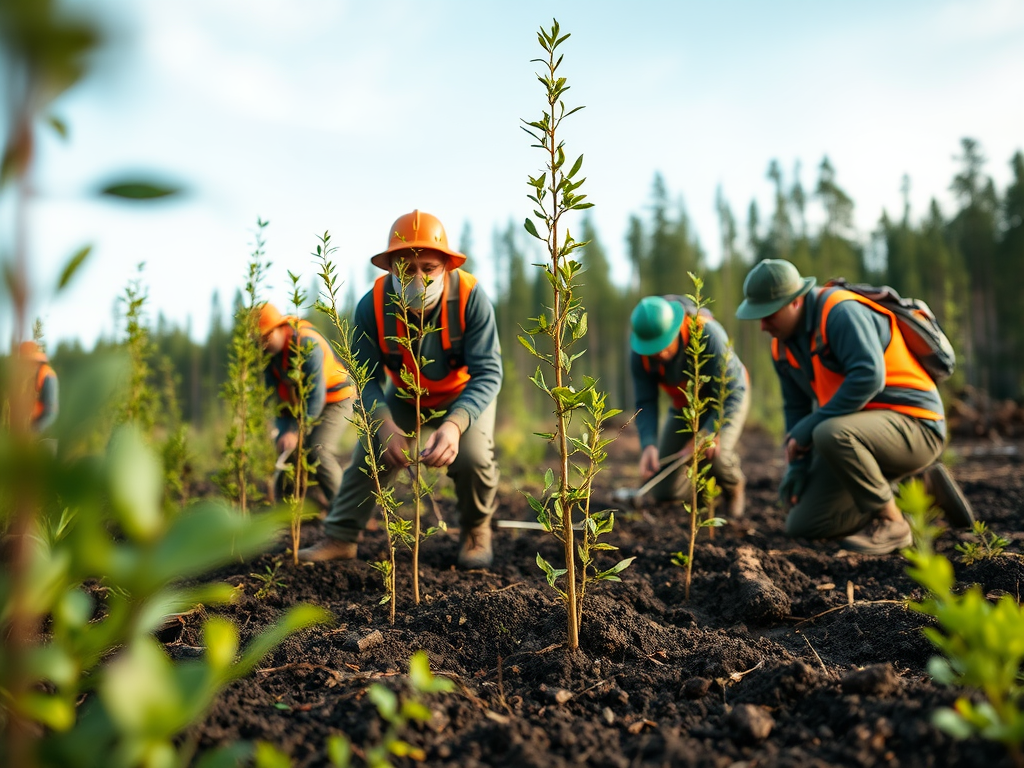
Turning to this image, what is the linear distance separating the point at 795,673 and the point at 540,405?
4353 centimetres

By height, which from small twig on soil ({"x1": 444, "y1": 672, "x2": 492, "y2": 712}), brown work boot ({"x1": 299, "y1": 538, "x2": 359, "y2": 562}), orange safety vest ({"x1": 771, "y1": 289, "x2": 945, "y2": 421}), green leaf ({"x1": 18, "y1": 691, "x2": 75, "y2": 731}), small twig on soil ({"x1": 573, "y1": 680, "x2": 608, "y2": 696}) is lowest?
small twig on soil ({"x1": 573, "y1": 680, "x2": 608, "y2": 696})

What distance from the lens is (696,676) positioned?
2219mm

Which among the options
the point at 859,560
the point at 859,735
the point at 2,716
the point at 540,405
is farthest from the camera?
the point at 540,405

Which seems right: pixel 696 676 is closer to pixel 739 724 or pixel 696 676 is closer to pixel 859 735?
pixel 739 724

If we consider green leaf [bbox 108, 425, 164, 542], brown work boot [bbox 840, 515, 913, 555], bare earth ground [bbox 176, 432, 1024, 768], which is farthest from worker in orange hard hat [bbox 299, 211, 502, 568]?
green leaf [bbox 108, 425, 164, 542]

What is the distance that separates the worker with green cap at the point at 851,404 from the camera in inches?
171

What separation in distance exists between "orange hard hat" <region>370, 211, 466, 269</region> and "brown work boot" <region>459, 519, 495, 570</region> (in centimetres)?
164

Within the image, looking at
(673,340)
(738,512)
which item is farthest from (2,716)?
(738,512)

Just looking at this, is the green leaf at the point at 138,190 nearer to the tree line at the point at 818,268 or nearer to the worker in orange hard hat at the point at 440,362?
the worker in orange hard hat at the point at 440,362

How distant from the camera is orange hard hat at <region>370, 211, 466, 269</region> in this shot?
3.72m

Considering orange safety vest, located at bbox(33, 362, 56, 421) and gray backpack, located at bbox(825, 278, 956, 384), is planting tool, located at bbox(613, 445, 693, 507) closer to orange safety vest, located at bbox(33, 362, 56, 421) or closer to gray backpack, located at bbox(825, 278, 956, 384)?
gray backpack, located at bbox(825, 278, 956, 384)

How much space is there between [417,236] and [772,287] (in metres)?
2.39

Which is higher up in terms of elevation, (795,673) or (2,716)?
(2,716)

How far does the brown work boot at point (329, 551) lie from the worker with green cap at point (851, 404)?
2957mm
